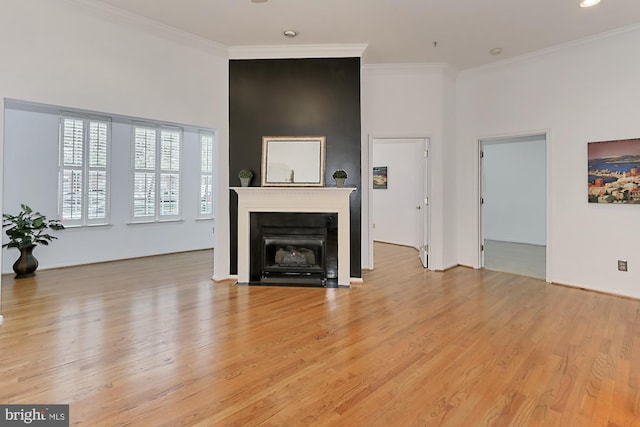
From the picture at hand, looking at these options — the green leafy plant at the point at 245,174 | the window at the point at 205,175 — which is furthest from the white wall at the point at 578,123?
the window at the point at 205,175

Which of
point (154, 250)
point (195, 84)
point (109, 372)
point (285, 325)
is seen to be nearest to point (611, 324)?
point (285, 325)

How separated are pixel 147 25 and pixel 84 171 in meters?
3.27

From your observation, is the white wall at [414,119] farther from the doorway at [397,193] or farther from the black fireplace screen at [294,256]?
the doorway at [397,193]

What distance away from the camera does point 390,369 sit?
231 centimetres

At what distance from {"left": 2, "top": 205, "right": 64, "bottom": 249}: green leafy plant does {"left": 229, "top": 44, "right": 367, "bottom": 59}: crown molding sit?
3856mm

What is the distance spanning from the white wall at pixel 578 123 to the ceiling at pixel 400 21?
11.7 inches

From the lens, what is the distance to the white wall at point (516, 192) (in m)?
7.57

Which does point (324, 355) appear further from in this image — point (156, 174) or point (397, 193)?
point (397, 193)

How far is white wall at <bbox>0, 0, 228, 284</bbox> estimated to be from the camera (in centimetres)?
312

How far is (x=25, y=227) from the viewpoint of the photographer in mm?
4816

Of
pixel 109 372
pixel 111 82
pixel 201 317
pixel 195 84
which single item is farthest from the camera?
pixel 195 84

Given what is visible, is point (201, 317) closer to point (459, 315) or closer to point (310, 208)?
point (310, 208)

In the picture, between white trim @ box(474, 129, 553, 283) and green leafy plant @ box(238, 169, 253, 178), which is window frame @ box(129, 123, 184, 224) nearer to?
green leafy plant @ box(238, 169, 253, 178)

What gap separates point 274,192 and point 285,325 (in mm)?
1897
